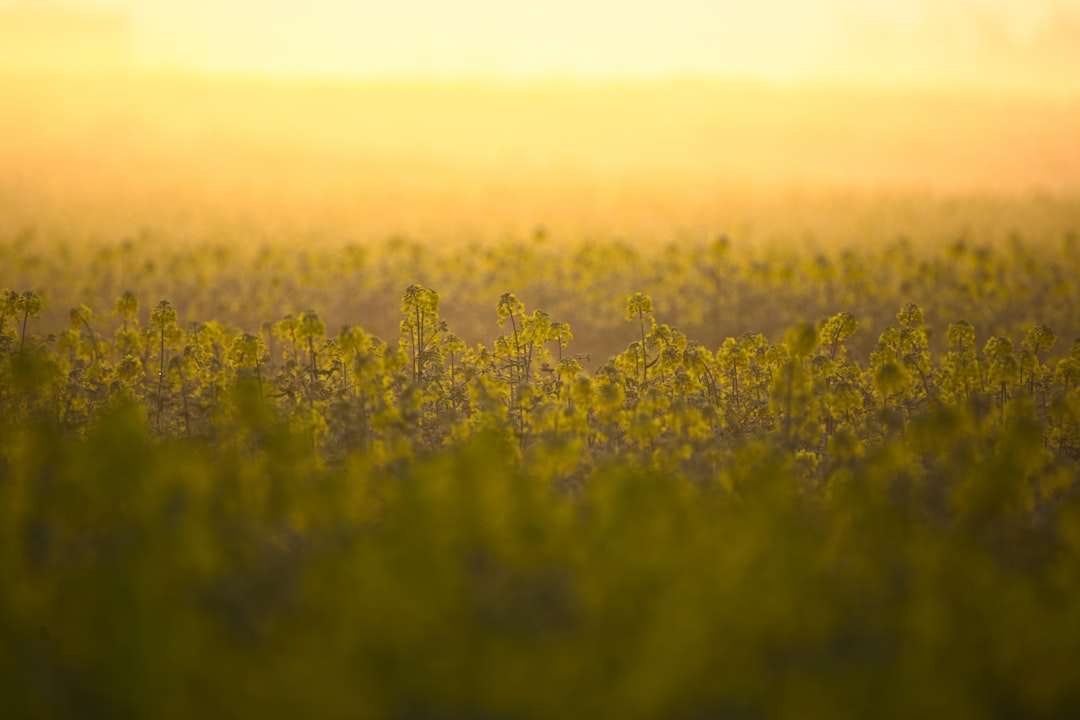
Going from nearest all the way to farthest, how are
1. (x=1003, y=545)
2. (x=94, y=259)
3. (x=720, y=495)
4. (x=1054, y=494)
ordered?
(x=1003, y=545)
(x=720, y=495)
(x=1054, y=494)
(x=94, y=259)

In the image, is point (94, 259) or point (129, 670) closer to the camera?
point (129, 670)

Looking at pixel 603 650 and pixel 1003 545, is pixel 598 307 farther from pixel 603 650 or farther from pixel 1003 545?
pixel 603 650

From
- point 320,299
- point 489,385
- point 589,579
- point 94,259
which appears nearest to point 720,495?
point 589,579

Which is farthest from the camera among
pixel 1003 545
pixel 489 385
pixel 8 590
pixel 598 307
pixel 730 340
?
pixel 598 307

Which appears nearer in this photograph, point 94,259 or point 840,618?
point 840,618

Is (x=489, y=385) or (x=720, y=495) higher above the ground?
(x=489, y=385)

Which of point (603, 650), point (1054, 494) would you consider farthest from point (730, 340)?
point (603, 650)

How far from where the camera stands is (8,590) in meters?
7.07

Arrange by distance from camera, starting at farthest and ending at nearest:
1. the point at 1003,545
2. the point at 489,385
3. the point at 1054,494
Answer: the point at 489,385
the point at 1054,494
the point at 1003,545

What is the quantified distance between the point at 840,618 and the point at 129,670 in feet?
17.2

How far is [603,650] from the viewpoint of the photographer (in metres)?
6.61

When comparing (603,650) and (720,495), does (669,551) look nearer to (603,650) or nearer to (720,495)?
(603,650)

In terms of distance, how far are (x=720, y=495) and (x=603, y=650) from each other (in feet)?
15.2

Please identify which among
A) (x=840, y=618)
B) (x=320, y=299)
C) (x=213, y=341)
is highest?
(x=320, y=299)
